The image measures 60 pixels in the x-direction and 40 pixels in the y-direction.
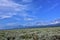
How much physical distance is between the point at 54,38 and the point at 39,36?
6.60ft

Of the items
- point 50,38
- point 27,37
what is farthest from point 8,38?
point 50,38

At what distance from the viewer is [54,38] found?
761 inches

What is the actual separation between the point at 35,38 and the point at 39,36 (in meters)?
0.58

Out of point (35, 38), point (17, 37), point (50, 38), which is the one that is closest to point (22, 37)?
point (17, 37)

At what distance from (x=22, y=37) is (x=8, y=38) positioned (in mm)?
1974

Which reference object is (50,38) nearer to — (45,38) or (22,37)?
(45,38)

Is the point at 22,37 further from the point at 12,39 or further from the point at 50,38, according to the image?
the point at 50,38

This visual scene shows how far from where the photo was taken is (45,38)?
19.8 meters

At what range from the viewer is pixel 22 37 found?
22078 millimetres

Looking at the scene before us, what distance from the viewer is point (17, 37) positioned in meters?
21.6

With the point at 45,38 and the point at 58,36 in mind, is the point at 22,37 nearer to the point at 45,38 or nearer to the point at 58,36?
the point at 45,38

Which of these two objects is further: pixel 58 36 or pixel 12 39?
pixel 12 39

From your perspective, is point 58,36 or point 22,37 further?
point 22,37

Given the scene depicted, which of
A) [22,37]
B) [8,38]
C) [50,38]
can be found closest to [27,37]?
[22,37]
